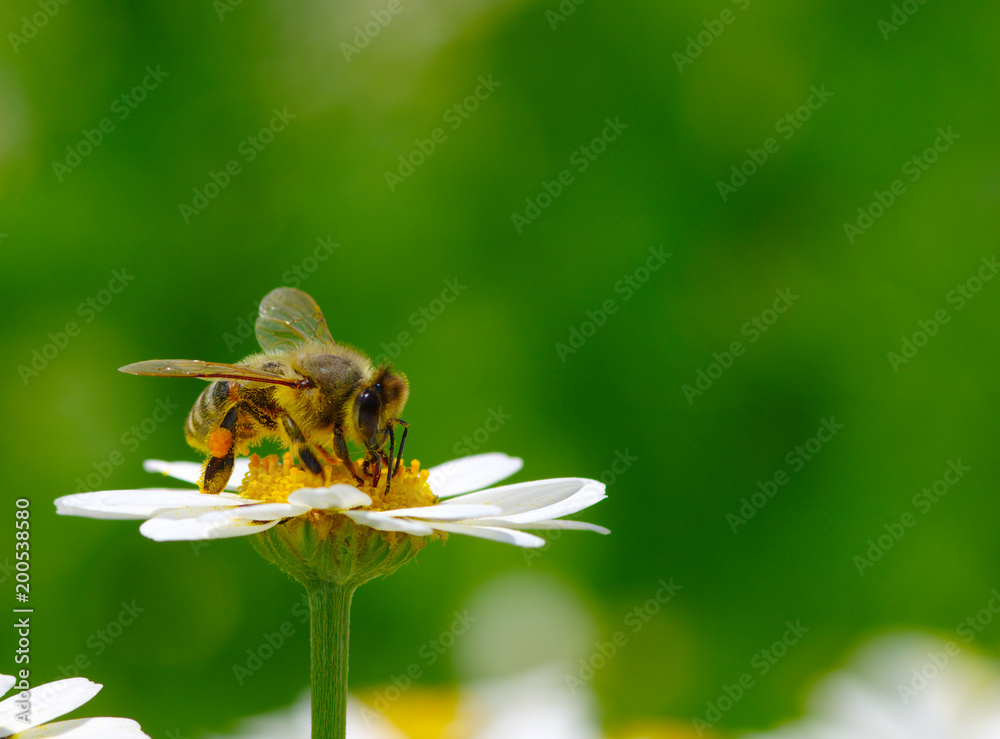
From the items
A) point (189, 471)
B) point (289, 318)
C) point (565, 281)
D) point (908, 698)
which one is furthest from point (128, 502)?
point (565, 281)

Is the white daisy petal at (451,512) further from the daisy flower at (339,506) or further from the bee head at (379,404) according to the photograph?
the bee head at (379,404)

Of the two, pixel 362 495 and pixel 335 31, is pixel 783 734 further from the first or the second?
pixel 335 31

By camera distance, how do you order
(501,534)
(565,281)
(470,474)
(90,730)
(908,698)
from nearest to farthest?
1. (90,730)
2. (501,534)
3. (470,474)
4. (908,698)
5. (565,281)

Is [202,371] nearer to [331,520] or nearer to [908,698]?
[331,520]

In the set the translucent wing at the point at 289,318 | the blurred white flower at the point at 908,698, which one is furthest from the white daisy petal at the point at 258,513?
the blurred white flower at the point at 908,698

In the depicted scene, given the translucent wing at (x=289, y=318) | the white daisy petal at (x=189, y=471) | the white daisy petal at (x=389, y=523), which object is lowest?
the white daisy petal at (x=389, y=523)

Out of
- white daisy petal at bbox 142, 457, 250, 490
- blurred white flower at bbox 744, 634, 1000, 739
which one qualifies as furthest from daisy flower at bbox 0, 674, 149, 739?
blurred white flower at bbox 744, 634, 1000, 739
